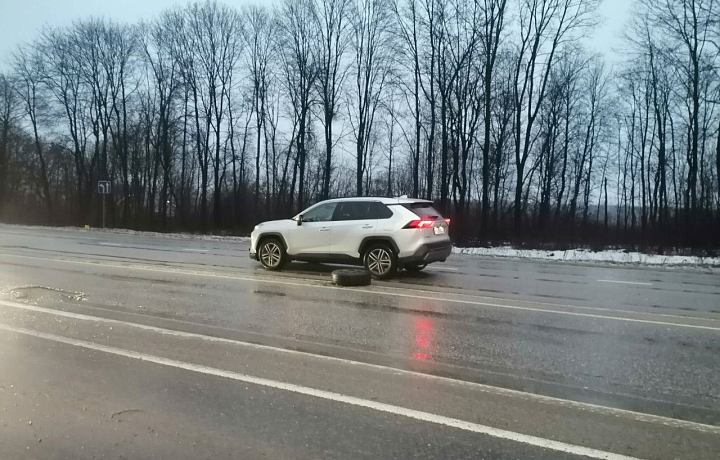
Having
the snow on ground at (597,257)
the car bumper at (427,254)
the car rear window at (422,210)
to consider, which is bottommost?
the snow on ground at (597,257)

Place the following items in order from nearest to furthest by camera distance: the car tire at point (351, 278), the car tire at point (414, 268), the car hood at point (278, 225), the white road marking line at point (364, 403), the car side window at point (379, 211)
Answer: the white road marking line at point (364, 403) → the car tire at point (351, 278) → the car side window at point (379, 211) → the car hood at point (278, 225) → the car tire at point (414, 268)

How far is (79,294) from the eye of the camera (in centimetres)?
970

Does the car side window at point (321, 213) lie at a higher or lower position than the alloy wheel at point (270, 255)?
higher

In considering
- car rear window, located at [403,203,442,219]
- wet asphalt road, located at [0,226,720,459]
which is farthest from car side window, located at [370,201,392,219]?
wet asphalt road, located at [0,226,720,459]

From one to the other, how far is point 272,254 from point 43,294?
5.06 metres

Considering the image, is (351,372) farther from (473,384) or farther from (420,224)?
(420,224)

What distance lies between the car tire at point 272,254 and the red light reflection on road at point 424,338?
5848 mm

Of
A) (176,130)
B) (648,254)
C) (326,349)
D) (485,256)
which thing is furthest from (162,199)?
(326,349)

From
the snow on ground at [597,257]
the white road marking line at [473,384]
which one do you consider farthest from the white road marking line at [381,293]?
the snow on ground at [597,257]

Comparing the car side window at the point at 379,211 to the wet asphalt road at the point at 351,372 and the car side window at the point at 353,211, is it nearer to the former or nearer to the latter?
the car side window at the point at 353,211

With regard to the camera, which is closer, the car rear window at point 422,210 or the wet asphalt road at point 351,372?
the wet asphalt road at point 351,372

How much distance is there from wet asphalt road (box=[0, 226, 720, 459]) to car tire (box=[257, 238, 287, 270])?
246 cm

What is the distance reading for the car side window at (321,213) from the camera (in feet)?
41.9

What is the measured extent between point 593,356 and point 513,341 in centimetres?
96
